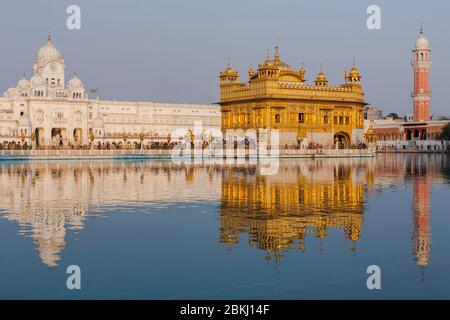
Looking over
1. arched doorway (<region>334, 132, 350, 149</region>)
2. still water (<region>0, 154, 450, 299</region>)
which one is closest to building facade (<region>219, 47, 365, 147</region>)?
arched doorway (<region>334, 132, 350, 149</region>)

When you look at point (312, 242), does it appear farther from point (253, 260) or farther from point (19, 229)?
point (19, 229)

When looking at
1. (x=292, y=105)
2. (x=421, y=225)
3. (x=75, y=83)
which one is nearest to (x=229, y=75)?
(x=292, y=105)

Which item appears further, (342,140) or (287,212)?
(342,140)

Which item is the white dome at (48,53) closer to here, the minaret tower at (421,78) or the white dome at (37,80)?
the white dome at (37,80)

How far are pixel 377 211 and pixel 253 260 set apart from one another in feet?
23.3

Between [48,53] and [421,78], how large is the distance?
5573cm

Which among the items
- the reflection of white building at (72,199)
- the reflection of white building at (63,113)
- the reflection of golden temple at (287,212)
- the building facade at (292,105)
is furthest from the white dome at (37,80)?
the reflection of golden temple at (287,212)

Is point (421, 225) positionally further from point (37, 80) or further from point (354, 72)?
point (37, 80)

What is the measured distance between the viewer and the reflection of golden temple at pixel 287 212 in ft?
39.9

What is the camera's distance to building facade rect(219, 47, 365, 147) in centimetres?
6259

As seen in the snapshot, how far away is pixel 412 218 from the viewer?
15.0m

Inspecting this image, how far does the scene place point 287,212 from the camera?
51.4 feet

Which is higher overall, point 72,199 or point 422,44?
point 422,44
